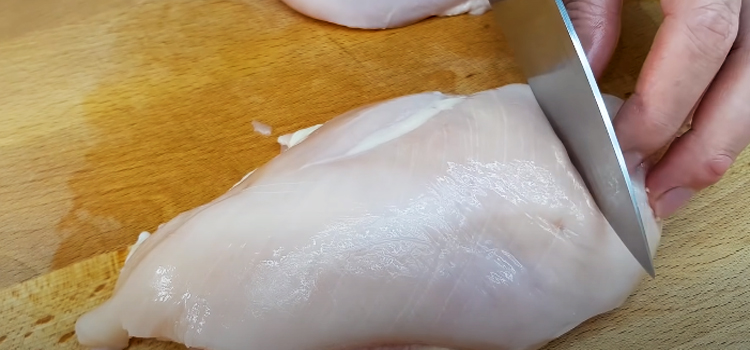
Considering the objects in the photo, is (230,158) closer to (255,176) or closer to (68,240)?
(255,176)

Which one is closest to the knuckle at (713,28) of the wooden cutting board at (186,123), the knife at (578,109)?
the knife at (578,109)

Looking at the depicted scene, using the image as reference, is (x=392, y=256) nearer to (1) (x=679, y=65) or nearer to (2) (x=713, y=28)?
(1) (x=679, y=65)

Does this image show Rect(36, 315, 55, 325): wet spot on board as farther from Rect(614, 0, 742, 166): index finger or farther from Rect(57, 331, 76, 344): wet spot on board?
Rect(614, 0, 742, 166): index finger

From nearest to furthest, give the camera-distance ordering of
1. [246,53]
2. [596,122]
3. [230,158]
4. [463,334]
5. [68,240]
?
[596,122] < [463,334] < [68,240] < [230,158] < [246,53]

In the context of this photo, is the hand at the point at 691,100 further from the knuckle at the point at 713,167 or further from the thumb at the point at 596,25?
the thumb at the point at 596,25

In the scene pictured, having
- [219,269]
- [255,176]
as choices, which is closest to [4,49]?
[255,176]

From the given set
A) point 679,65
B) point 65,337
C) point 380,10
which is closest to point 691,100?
point 679,65
